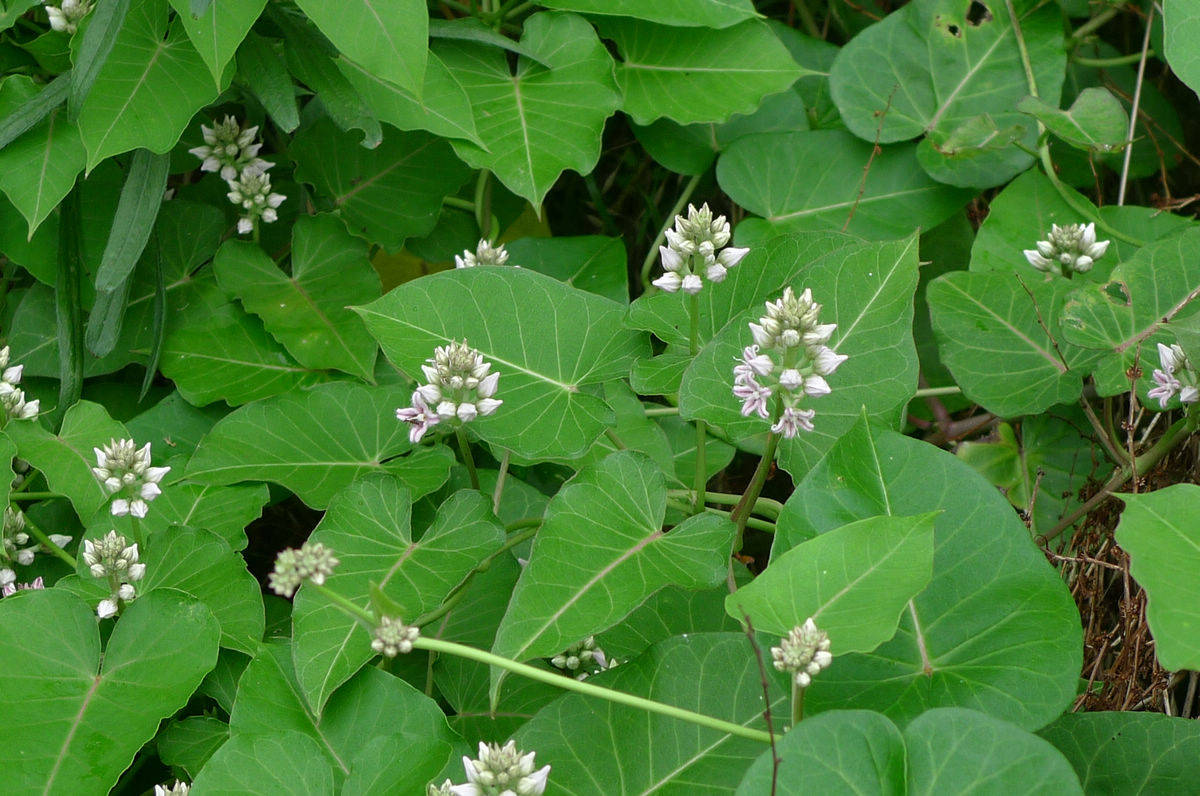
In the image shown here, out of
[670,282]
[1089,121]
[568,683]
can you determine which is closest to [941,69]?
[1089,121]

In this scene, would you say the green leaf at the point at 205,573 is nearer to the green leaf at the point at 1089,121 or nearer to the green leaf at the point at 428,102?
the green leaf at the point at 428,102

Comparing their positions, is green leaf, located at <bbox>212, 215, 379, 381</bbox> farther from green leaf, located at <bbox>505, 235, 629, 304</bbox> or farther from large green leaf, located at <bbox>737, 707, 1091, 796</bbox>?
large green leaf, located at <bbox>737, 707, 1091, 796</bbox>

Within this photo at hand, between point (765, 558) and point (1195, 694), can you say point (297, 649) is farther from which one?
point (1195, 694)

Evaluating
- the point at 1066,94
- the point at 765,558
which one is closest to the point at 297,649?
the point at 765,558

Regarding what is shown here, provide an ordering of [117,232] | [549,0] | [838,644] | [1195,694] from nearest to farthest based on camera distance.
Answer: [838,644] → [1195,694] → [117,232] → [549,0]

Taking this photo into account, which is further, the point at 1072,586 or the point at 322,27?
the point at 1072,586

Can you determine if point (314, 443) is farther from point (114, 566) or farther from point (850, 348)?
point (850, 348)

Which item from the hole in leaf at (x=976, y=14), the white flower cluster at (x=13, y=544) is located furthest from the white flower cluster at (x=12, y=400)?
the hole in leaf at (x=976, y=14)
